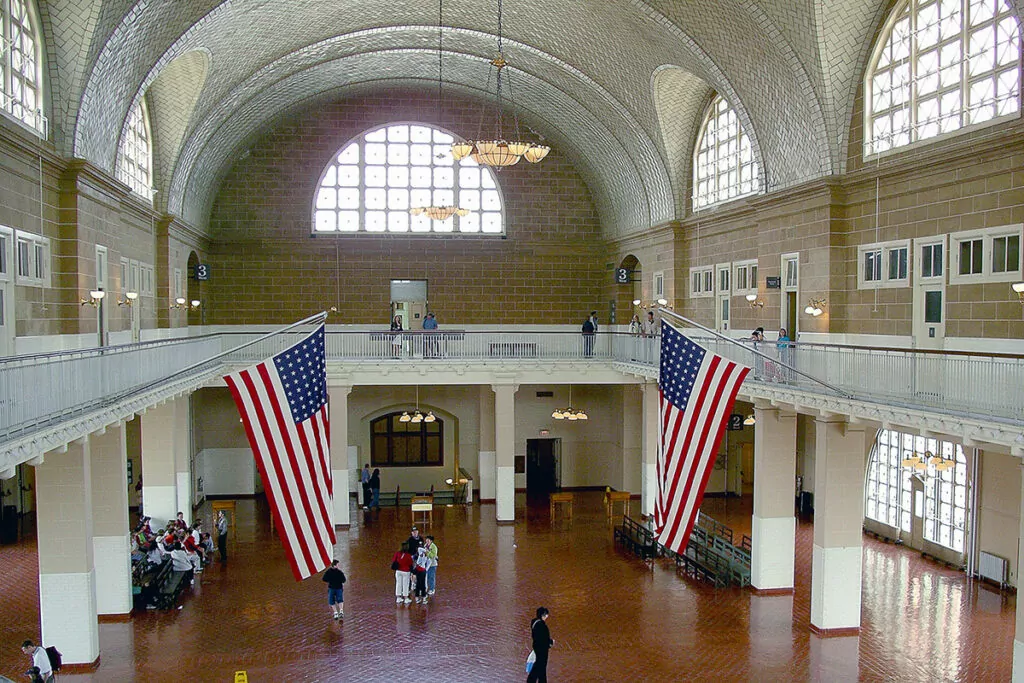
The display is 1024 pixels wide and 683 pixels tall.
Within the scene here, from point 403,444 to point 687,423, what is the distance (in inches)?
882

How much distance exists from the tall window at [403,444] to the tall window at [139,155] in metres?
12.2

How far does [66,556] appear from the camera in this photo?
14.4 m

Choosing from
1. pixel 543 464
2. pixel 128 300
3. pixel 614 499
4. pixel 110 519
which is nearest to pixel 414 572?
pixel 110 519

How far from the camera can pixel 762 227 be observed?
2153 cm

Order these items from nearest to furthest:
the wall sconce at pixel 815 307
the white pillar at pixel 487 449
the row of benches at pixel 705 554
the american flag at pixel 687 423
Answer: the american flag at pixel 687 423, the wall sconce at pixel 815 307, the row of benches at pixel 705 554, the white pillar at pixel 487 449

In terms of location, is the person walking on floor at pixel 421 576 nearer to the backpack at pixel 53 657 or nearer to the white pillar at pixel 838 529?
the backpack at pixel 53 657

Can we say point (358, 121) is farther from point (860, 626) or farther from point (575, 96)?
point (860, 626)

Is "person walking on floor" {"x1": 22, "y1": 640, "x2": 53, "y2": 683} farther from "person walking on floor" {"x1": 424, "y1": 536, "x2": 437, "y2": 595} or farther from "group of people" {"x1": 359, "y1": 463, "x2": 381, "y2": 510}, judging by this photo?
"group of people" {"x1": 359, "y1": 463, "x2": 381, "y2": 510}

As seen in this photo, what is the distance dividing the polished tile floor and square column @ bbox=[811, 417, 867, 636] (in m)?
0.45

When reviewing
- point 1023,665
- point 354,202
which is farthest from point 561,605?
point 354,202

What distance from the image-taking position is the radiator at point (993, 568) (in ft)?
60.1

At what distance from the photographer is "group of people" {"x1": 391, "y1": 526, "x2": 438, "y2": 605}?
17672 mm

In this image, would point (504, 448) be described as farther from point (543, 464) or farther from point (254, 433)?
point (254, 433)

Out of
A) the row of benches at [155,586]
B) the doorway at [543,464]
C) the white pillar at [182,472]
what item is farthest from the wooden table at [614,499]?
the row of benches at [155,586]
